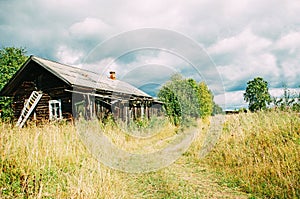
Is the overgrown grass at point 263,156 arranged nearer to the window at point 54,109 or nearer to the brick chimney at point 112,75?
the window at point 54,109

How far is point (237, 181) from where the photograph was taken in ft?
14.1

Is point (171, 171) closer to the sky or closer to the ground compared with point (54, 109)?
closer to the ground

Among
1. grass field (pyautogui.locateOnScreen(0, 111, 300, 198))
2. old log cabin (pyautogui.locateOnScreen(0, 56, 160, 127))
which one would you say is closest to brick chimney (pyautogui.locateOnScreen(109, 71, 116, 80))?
old log cabin (pyautogui.locateOnScreen(0, 56, 160, 127))

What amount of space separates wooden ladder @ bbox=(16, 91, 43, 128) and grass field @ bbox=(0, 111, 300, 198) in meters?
8.76

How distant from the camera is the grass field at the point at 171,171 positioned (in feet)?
10.9

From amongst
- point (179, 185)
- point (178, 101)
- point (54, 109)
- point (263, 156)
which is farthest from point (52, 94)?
point (263, 156)

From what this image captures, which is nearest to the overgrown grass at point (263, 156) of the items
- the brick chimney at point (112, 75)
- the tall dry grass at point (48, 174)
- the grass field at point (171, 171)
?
the grass field at point (171, 171)

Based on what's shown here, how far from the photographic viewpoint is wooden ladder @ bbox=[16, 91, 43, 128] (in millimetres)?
13227

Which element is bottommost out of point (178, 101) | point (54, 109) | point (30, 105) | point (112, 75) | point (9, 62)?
point (54, 109)

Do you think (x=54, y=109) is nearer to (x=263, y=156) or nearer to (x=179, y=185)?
(x=179, y=185)

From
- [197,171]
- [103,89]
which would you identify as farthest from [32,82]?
[197,171]

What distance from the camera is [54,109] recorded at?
13.6 metres

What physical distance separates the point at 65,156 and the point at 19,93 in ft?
41.4

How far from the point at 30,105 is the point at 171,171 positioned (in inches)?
472
